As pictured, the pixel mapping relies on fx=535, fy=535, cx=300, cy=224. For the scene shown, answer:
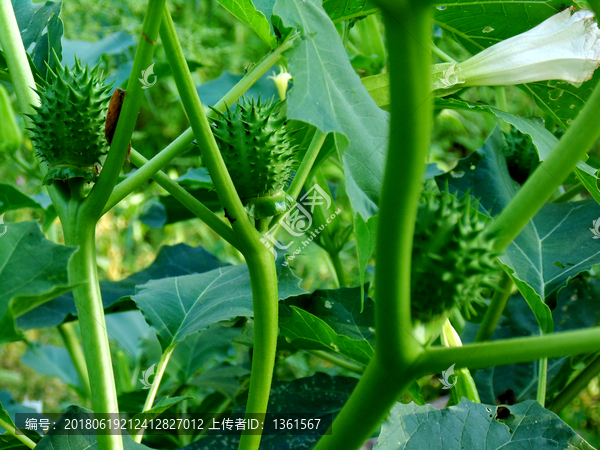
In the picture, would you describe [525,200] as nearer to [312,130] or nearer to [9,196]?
[312,130]

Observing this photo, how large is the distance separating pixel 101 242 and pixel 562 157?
5.54 ft

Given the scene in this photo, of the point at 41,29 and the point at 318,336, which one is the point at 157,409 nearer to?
the point at 318,336

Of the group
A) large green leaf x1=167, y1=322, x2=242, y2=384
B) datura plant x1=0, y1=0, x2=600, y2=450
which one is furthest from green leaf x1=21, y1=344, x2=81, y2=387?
large green leaf x1=167, y1=322, x2=242, y2=384

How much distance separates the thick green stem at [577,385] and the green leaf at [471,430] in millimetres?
Result: 197

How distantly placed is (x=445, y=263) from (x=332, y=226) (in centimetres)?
46

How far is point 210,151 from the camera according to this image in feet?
1.24

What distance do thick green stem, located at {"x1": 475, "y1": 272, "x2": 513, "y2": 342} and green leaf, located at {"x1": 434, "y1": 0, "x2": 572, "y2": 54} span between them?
28 cm

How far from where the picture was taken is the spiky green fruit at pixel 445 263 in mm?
301

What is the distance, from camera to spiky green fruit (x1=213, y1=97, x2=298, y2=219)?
441mm

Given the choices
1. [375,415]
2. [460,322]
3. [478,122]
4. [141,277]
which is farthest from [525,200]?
[478,122]

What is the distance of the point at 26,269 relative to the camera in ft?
1.13

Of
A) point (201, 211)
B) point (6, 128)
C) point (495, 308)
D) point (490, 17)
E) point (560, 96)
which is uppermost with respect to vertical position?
point (6, 128)

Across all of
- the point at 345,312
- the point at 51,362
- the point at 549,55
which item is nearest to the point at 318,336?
the point at 345,312
